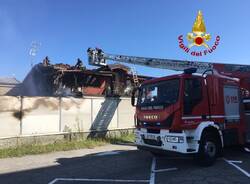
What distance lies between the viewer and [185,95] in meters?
8.69

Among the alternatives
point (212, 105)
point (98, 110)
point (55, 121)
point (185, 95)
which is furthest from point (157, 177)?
point (98, 110)

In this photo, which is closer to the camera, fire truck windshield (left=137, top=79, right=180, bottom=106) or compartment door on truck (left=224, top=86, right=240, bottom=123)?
fire truck windshield (left=137, top=79, right=180, bottom=106)

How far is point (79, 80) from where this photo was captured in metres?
19.2

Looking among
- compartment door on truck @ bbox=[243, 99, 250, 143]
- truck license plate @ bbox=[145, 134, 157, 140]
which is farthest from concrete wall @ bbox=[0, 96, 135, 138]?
compartment door on truck @ bbox=[243, 99, 250, 143]

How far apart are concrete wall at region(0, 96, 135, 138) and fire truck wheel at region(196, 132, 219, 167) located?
761 centimetres

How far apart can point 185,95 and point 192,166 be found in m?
2.24

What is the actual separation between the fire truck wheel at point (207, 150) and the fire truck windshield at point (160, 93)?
1552 millimetres

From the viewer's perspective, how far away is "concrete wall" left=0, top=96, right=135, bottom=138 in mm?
12828

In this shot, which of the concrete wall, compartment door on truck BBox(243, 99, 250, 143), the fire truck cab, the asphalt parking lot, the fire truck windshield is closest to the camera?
the asphalt parking lot

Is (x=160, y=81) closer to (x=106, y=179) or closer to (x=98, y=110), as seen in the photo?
(x=106, y=179)

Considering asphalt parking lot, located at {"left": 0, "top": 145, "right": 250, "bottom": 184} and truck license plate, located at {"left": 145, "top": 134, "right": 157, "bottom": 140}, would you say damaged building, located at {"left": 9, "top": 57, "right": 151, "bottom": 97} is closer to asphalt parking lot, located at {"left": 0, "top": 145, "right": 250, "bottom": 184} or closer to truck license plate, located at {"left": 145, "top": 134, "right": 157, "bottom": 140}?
asphalt parking lot, located at {"left": 0, "top": 145, "right": 250, "bottom": 184}

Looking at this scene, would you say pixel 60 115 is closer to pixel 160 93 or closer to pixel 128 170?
pixel 128 170

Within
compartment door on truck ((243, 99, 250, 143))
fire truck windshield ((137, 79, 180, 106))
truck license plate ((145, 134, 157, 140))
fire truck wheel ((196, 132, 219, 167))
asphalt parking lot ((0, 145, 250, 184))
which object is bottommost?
asphalt parking lot ((0, 145, 250, 184))

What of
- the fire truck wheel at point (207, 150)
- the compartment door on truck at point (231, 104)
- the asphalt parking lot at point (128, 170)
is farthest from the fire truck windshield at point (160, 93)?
the compartment door on truck at point (231, 104)
